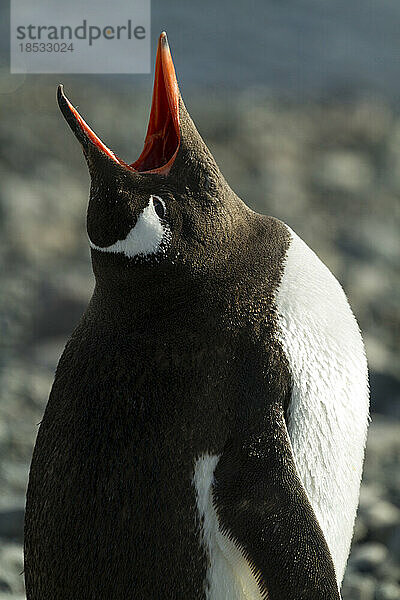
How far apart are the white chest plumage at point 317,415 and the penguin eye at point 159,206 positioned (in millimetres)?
334

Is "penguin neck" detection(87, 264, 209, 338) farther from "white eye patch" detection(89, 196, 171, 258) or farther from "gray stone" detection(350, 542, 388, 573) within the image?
"gray stone" detection(350, 542, 388, 573)

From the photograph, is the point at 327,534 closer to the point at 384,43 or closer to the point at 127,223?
the point at 127,223

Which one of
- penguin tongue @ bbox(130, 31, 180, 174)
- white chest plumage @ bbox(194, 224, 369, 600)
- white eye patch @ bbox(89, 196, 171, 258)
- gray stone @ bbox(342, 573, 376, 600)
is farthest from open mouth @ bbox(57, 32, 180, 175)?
gray stone @ bbox(342, 573, 376, 600)

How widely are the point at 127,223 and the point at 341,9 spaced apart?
41.7ft

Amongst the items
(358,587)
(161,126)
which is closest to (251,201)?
(358,587)

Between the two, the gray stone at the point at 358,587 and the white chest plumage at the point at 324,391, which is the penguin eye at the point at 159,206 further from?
the gray stone at the point at 358,587

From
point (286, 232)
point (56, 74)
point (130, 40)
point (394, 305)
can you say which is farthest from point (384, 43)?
point (286, 232)

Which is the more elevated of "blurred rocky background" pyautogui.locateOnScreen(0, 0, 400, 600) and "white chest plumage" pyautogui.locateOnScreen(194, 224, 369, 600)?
"blurred rocky background" pyautogui.locateOnScreen(0, 0, 400, 600)

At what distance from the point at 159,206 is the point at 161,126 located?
248 mm

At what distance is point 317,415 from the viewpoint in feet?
6.65

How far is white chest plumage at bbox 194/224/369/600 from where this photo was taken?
1979 millimetres

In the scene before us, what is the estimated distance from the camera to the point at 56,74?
27.5 feet

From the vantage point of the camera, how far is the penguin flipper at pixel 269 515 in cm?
192

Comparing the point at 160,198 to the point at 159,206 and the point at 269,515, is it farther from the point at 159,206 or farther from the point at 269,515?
the point at 269,515
